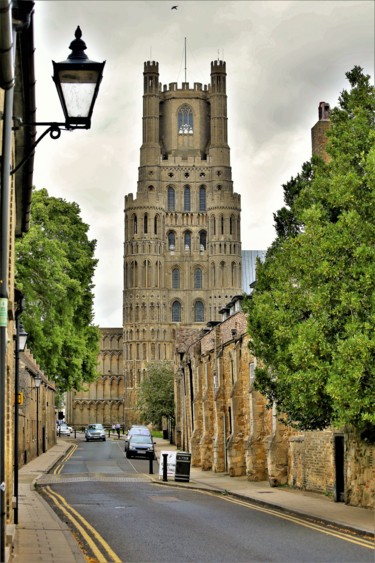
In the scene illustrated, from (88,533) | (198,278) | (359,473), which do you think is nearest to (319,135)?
(359,473)

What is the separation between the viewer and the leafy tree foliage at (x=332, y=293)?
1855 cm

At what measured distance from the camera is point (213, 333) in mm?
44781

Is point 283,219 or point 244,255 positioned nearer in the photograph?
point 283,219

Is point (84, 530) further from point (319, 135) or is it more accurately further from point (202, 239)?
point (202, 239)

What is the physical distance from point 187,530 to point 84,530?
6.12 ft

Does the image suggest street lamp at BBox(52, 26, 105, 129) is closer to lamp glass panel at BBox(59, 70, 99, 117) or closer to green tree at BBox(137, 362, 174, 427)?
lamp glass panel at BBox(59, 70, 99, 117)

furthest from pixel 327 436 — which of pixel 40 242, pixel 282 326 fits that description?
pixel 40 242

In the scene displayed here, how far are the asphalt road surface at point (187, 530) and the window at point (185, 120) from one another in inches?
4923

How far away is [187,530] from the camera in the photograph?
17.8 m

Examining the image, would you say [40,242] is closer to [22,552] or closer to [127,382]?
[22,552]

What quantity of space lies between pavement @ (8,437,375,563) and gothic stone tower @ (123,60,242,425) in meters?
107

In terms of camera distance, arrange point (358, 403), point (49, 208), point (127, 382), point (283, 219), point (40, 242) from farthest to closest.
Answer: point (127, 382) < point (49, 208) < point (40, 242) < point (283, 219) < point (358, 403)

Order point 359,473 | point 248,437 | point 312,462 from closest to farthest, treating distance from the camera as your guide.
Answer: point 359,473 < point 312,462 < point 248,437

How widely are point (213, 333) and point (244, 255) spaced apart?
117944 mm
